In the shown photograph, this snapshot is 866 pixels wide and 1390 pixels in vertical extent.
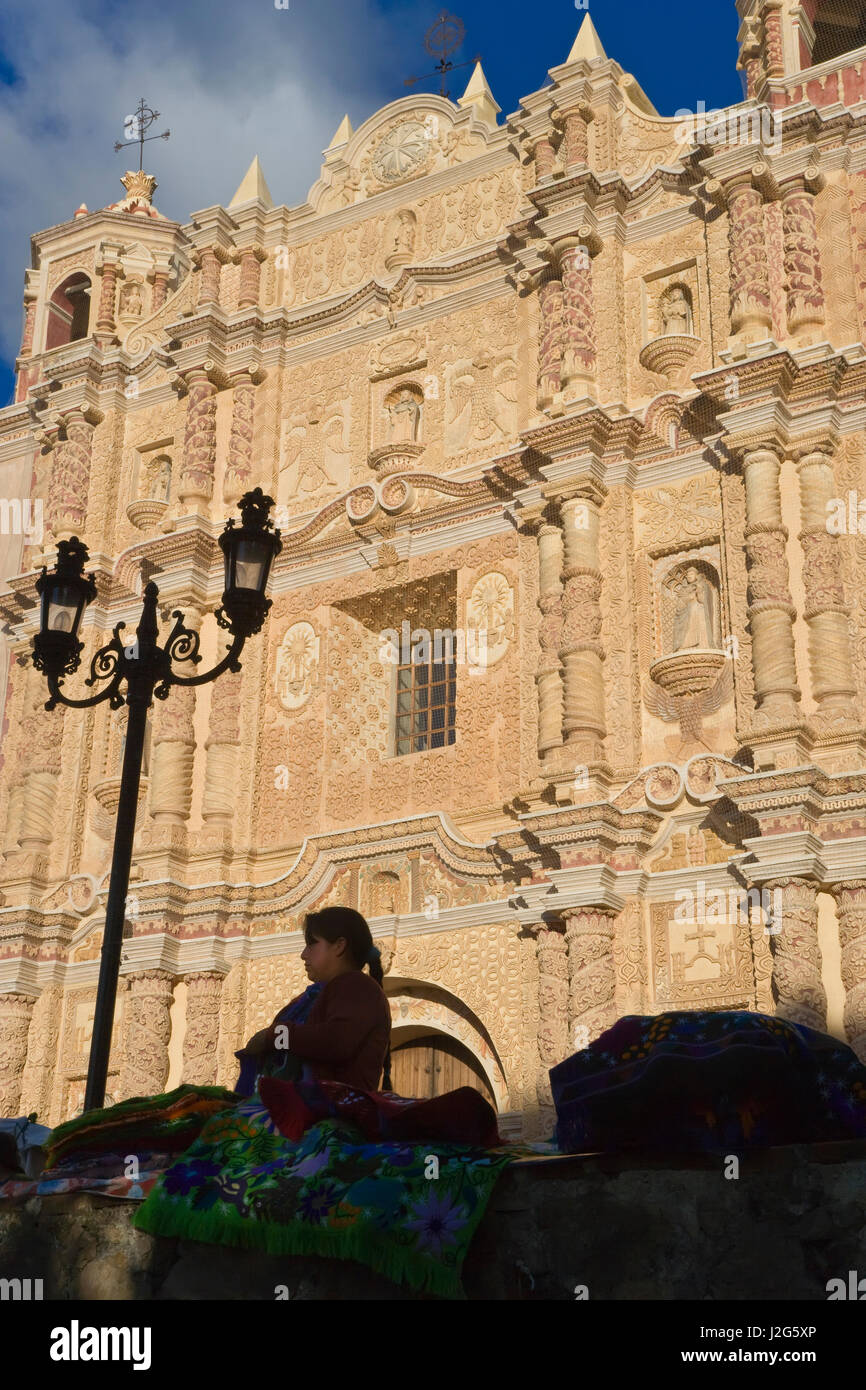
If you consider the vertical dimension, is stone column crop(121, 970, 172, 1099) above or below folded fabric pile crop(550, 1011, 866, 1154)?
above

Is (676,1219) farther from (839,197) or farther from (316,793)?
(839,197)

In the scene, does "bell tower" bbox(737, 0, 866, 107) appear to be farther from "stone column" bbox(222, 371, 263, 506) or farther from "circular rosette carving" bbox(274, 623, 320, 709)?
"circular rosette carving" bbox(274, 623, 320, 709)

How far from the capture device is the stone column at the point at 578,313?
42.7ft

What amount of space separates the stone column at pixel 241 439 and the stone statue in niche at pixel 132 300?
265 cm

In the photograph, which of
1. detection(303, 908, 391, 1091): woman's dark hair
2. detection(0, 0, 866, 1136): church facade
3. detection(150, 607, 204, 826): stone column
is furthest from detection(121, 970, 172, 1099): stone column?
detection(303, 908, 391, 1091): woman's dark hair

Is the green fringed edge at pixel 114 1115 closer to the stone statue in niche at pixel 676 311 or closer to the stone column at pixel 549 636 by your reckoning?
the stone column at pixel 549 636

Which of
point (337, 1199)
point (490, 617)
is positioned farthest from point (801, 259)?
point (337, 1199)

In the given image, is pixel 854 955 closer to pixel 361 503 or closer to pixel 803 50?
pixel 361 503

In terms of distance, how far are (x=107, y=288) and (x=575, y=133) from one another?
6.26 metres

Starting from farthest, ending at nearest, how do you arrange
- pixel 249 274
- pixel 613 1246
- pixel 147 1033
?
1. pixel 249 274
2. pixel 147 1033
3. pixel 613 1246

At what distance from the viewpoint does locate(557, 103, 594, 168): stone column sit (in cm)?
1390

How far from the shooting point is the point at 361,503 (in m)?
14.2

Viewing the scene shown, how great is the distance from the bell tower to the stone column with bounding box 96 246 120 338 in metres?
7.50
